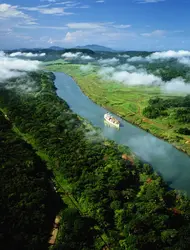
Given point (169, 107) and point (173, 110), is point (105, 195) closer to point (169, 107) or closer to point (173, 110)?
point (173, 110)

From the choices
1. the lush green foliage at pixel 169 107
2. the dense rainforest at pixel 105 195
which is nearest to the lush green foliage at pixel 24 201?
the dense rainforest at pixel 105 195

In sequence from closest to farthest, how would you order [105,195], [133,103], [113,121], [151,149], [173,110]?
[105,195], [151,149], [113,121], [173,110], [133,103]

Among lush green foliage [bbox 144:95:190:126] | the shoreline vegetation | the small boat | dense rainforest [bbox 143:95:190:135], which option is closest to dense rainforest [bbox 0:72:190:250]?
the small boat

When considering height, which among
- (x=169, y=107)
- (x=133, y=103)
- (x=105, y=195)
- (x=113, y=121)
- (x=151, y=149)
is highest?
(x=133, y=103)

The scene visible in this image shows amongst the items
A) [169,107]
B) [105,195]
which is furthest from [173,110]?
[105,195]

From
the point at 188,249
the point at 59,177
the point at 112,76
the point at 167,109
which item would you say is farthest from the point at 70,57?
the point at 188,249

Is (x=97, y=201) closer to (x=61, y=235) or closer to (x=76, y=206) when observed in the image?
(x=76, y=206)
